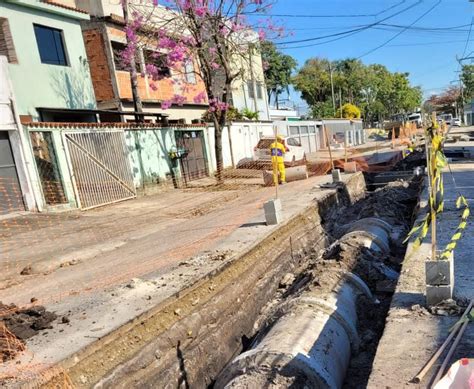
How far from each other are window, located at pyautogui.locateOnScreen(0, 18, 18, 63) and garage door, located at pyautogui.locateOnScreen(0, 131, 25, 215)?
10.5ft

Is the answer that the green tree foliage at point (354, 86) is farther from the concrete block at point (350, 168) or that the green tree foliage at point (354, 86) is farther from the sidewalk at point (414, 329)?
the sidewalk at point (414, 329)

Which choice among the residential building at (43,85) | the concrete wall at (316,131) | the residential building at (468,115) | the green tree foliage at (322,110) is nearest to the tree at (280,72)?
the green tree foliage at (322,110)

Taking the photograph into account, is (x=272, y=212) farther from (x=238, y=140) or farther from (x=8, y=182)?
(x=238, y=140)

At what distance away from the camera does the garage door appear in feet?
36.9

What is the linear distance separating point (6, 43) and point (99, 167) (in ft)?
15.7

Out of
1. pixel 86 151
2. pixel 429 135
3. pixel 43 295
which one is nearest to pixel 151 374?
pixel 43 295

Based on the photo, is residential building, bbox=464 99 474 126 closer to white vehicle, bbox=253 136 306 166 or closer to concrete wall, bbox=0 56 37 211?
white vehicle, bbox=253 136 306 166

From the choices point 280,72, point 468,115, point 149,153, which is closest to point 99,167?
point 149,153

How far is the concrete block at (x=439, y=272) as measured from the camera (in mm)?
3557

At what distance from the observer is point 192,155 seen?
1842cm

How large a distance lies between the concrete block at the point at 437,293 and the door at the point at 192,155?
47.2 ft

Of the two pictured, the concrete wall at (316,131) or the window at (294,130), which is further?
the window at (294,130)

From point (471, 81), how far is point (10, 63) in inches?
2651

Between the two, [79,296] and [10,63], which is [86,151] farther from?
[79,296]
